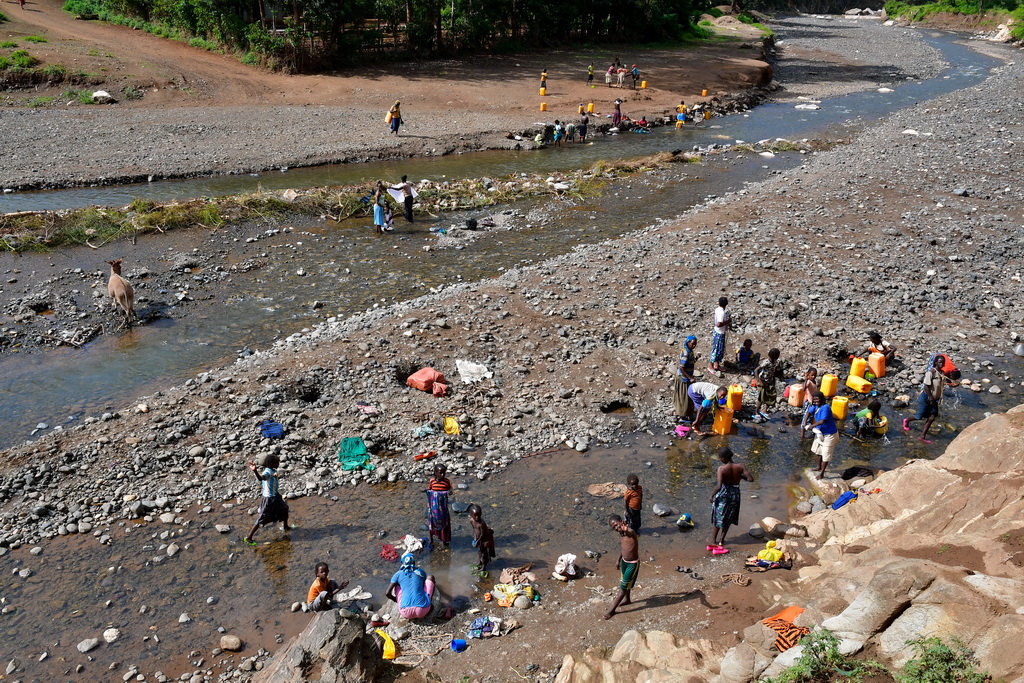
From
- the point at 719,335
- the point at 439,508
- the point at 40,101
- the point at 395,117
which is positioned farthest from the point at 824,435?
the point at 40,101

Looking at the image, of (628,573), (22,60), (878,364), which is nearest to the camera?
(628,573)

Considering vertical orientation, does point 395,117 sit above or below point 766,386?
above

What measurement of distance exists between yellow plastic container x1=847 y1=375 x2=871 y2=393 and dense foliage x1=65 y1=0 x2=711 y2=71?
32536 mm

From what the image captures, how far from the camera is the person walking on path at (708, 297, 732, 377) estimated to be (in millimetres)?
13750

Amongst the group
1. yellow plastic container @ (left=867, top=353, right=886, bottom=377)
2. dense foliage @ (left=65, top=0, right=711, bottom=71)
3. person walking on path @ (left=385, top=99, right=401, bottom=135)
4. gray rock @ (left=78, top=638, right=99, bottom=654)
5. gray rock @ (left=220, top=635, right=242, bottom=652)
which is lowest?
gray rock @ (left=78, top=638, right=99, bottom=654)

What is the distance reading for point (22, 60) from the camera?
3350cm

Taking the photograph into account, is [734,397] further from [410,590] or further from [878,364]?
[410,590]

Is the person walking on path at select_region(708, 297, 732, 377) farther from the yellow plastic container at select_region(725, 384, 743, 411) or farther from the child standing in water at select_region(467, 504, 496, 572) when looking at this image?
the child standing in water at select_region(467, 504, 496, 572)

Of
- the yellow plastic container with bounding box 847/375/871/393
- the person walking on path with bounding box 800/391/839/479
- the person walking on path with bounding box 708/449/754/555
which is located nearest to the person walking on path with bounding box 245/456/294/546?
the person walking on path with bounding box 708/449/754/555

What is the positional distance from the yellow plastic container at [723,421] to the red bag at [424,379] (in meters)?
4.78

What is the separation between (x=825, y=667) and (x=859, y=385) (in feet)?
26.1

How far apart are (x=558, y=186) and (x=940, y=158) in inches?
530

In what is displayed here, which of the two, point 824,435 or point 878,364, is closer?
point 824,435

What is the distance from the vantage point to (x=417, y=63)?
133 feet
